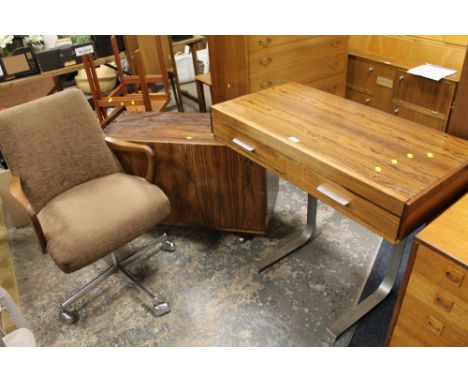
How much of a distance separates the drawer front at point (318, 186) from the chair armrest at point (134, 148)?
40 cm

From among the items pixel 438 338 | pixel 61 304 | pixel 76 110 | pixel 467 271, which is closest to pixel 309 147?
pixel 467 271

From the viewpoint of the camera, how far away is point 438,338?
1152 millimetres

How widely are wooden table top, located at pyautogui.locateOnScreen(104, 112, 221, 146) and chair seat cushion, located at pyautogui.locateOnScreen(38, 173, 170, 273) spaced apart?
25 centimetres

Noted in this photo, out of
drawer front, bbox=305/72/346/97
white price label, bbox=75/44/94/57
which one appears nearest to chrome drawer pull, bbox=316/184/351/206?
drawer front, bbox=305/72/346/97

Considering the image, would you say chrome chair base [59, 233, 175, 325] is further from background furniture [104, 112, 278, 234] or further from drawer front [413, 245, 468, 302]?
drawer front [413, 245, 468, 302]

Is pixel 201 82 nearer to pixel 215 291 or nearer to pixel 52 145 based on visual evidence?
pixel 52 145

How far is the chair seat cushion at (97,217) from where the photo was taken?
1.56 m

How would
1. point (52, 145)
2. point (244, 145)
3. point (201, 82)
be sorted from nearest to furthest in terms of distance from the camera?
point (244, 145), point (52, 145), point (201, 82)

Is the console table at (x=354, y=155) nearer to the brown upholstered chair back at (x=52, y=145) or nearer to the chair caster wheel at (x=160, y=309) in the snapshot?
the brown upholstered chair back at (x=52, y=145)

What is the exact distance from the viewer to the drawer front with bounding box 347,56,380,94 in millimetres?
2984

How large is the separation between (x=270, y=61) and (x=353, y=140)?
1.47 meters

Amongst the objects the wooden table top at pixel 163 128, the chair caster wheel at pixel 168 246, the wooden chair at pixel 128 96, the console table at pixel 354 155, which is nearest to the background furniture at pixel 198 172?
the wooden table top at pixel 163 128

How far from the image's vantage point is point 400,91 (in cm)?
283

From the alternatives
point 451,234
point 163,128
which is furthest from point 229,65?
point 451,234
